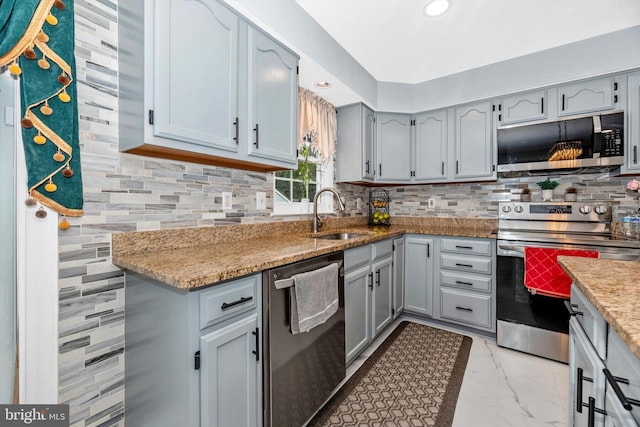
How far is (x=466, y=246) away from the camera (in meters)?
2.48

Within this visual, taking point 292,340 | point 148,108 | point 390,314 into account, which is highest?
point 148,108

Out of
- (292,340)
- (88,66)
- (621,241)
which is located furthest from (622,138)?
(88,66)

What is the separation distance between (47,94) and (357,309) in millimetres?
1989

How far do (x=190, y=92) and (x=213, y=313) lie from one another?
3.22ft

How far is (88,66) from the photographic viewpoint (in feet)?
4.02

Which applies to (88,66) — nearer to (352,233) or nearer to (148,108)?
(148,108)

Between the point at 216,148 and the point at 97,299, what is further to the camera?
the point at 216,148

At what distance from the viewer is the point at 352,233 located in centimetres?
250

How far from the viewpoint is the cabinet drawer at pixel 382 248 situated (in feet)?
7.28

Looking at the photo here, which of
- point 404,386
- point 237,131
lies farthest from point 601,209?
point 237,131

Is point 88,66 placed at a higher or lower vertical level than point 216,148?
higher

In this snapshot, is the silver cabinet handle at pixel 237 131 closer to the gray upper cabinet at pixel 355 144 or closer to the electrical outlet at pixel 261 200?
the electrical outlet at pixel 261 200

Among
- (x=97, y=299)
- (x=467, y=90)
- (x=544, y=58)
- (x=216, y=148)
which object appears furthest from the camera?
(x=467, y=90)

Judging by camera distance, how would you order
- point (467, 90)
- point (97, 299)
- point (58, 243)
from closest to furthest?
point (58, 243) → point (97, 299) → point (467, 90)
